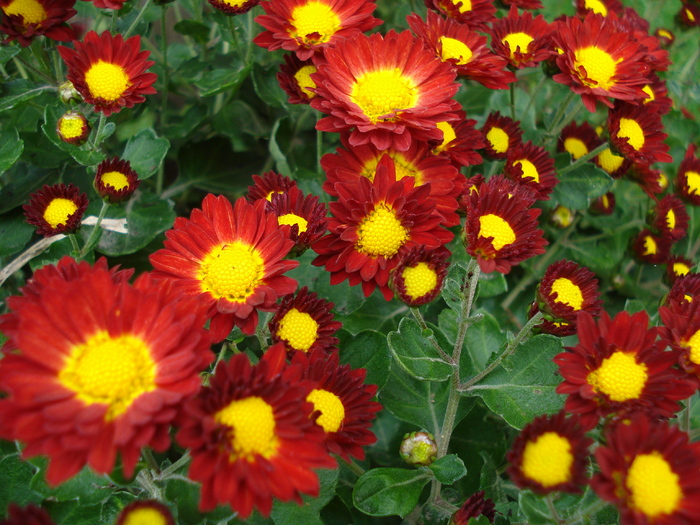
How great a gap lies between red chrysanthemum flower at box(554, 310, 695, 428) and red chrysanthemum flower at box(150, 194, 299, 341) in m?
0.54

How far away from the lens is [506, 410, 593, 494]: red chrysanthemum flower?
873mm

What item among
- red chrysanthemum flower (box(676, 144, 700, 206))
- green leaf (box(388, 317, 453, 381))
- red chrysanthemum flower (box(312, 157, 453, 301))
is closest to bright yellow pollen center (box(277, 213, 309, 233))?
red chrysanthemum flower (box(312, 157, 453, 301))

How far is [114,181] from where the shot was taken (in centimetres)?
139

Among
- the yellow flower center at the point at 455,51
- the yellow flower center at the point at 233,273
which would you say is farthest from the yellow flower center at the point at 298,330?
the yellow flower center at the point at 455,51

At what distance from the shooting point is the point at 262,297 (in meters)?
1.04

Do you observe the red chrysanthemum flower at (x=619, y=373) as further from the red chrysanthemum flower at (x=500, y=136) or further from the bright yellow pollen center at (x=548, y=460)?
the red chrysanthemum flower at (x=500, y=136)

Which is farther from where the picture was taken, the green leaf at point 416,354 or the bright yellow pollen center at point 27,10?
the bright yellow pollen center at point 27,10

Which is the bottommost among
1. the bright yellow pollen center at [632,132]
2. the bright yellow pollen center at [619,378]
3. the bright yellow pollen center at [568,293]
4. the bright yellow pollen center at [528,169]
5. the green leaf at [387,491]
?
the green leaf at [387,491]

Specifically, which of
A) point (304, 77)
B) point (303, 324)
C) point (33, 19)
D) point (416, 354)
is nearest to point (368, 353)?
point (416, 354)

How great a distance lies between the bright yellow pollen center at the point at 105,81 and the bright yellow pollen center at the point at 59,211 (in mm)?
266

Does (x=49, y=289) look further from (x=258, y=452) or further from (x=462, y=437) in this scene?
(x=462, y=437)

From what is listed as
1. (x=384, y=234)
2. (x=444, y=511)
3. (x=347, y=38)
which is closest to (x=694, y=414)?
(x=444, y=511)

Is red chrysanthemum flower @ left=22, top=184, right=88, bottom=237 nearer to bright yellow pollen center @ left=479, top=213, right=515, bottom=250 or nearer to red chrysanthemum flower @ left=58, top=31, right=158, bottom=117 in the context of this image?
red chrysanthemum flower @ left=58, top=31, right=158, bottom=117

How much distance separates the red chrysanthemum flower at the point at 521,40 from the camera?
149cm
